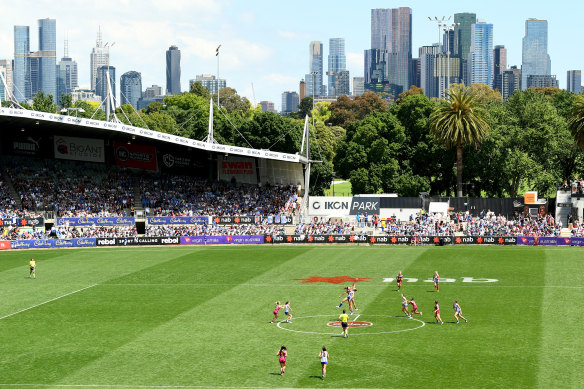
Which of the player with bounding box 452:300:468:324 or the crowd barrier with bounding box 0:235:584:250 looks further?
the crowd barrier with bounding box 0:235:584:250

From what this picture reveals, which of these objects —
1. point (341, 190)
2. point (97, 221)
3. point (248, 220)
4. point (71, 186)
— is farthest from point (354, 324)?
point (341, 190)

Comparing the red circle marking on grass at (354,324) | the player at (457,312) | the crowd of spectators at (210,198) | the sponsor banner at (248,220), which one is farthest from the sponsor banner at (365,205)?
the red circle marking on grass at (354,324)

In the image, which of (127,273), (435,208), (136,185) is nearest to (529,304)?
(127,273)

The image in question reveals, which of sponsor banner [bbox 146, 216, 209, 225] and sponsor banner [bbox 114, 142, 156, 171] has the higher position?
sponsor banner [bbox 114, 142, 156, 171]

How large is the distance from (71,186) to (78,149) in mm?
6205

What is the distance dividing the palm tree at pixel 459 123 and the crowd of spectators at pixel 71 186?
37.7m

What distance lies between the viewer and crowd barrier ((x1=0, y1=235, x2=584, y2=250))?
76.9 meters

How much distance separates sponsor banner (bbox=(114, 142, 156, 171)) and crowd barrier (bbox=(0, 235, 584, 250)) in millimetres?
18636

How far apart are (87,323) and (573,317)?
27.1 metres

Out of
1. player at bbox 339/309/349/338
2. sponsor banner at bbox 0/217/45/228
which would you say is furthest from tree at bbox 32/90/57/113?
player at bbox 339/309/349/338

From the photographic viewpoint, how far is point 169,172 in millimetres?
99062

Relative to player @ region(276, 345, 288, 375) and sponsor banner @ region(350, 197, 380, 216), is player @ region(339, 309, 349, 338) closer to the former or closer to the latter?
player @ region(276, 345, 288, 375)

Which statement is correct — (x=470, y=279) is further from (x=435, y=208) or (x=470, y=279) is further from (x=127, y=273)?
(x=435, y=208)

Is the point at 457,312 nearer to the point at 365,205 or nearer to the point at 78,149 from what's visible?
the point at 365,205
